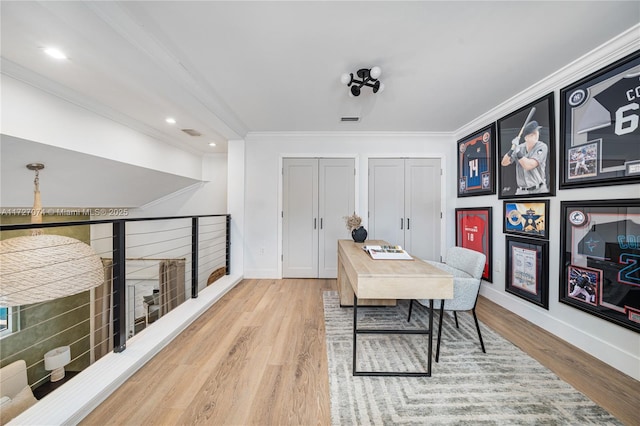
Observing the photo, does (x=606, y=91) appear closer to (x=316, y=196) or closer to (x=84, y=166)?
(x=316, y=196)

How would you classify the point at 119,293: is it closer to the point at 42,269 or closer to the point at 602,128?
the point at 42,269

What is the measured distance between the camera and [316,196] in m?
3.97

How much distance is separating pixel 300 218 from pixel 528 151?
302 centimetres

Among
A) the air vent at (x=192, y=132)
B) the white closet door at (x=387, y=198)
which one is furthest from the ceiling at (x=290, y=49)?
the white closet door at (x=387, y=198)

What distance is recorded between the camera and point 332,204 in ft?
13.0

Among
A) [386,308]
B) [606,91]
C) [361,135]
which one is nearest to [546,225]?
[606,91]

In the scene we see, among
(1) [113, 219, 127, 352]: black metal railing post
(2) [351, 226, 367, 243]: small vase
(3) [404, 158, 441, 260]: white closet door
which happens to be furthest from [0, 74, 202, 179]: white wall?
(3) [404, 158, 441, 260]: white closet door

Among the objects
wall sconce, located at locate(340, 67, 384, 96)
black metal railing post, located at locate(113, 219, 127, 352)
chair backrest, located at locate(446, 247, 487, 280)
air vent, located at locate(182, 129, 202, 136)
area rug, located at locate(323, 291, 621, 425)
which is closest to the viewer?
area rug, located at locate(323, 291, 621, 425)

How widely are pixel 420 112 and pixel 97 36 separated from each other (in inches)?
125

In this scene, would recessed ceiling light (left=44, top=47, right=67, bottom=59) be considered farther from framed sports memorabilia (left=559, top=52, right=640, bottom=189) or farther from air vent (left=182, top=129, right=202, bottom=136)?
framed sports memorabilia (left=559, top=52, right=640, bottom=189)

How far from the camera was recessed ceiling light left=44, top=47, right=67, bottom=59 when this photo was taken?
174 centimetres

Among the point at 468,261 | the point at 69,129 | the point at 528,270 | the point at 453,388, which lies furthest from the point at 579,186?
the point at 69,129

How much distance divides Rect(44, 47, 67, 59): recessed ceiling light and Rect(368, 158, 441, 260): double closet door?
354 cm

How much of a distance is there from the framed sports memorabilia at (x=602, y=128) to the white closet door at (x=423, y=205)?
180 centimetres
